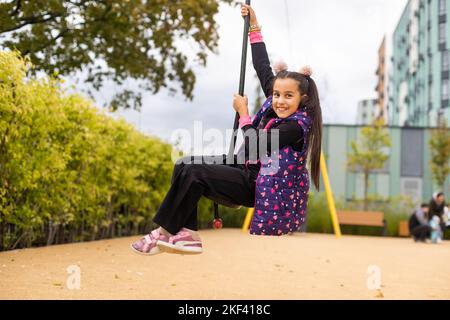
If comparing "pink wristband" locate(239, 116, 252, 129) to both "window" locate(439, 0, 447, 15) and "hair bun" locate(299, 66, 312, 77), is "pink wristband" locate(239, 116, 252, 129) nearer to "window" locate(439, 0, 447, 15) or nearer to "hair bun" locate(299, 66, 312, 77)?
"hair bun" locate(299, 66, 312, 77)

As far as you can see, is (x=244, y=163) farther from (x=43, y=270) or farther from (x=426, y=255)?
(x=426, y=255)

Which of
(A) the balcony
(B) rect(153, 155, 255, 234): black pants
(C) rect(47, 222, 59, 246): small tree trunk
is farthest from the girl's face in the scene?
(A) the balcony

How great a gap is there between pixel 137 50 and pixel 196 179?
473 inches

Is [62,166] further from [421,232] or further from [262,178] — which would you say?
[421,232]

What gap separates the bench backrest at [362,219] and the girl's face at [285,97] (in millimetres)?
17568

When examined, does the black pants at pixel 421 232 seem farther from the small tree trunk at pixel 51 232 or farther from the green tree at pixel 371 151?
the small tree trunk at pixel 51 232

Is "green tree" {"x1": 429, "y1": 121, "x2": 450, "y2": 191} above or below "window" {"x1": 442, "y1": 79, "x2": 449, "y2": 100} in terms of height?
below

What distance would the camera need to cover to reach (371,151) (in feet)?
89.1

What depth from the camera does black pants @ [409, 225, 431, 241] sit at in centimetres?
1823

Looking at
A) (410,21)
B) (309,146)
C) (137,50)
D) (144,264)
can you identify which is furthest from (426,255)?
(410,21)

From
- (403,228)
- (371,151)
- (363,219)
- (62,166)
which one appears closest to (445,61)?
(371,151)

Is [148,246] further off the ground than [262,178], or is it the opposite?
[262,178]

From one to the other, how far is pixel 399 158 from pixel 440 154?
103 inches

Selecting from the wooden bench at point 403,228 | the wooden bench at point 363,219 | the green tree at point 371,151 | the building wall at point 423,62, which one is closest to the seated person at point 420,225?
the wooden bench at point 363,219
